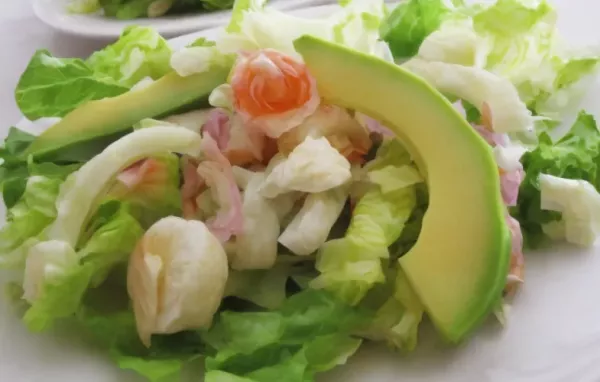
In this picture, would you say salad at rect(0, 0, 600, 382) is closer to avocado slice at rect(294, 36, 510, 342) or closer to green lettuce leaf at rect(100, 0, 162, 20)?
avocado slice at rect(294, 36, 510, 342)

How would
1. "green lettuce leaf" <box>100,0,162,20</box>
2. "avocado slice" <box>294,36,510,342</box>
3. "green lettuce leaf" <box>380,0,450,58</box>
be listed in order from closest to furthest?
"avocado slice" <box>294,36,510,342</box>
"green lettuce leaf" <box>380,0,450,58</box>
"green lettuce leaf" <box>100,0,162,20</box>

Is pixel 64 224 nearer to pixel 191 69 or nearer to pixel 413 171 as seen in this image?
pixel 191 69

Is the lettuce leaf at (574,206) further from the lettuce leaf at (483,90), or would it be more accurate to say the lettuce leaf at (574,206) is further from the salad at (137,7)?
the salad at (137,7)

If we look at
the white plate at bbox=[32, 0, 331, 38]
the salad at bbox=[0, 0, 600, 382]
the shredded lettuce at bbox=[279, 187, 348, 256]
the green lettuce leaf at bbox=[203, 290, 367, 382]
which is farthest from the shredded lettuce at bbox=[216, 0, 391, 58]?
the white plate at bbox=[32, 0, 331, 38]

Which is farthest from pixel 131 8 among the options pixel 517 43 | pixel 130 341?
pixel 130 341

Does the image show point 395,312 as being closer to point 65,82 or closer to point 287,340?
point 287,340

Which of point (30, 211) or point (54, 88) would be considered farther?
point (54, 88)

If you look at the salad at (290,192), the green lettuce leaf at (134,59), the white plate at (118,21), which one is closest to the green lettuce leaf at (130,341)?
the salad at (290,192)
